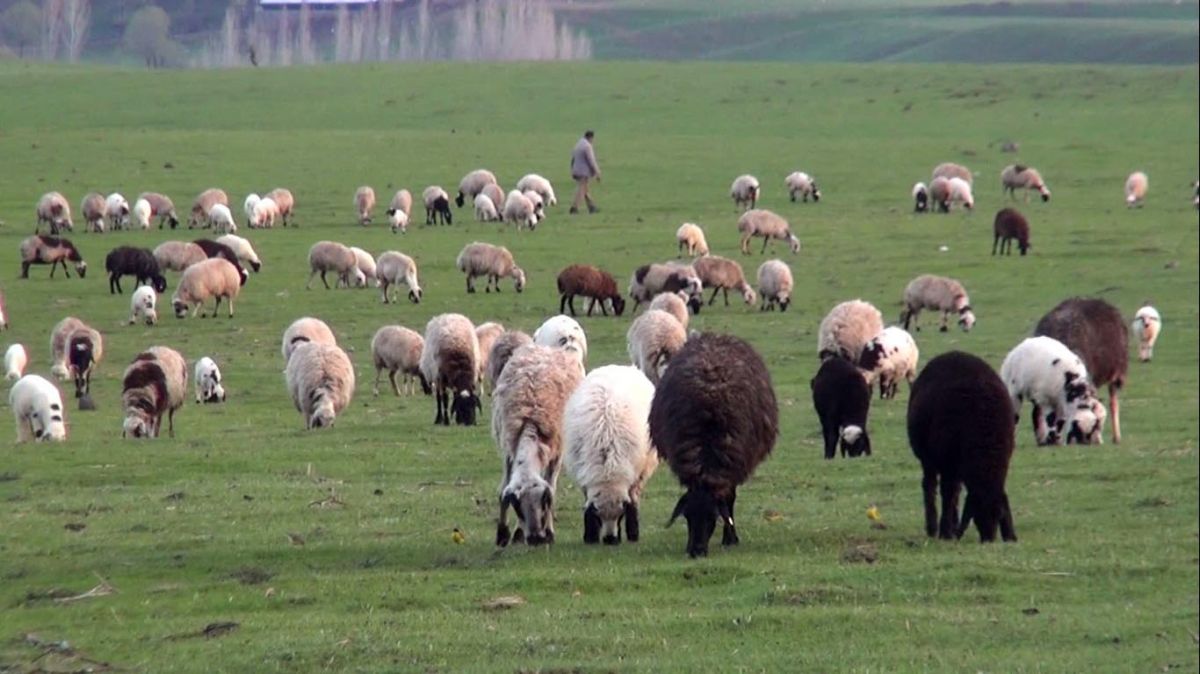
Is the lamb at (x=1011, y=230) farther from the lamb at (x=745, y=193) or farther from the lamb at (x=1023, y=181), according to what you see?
the lamb at (x=1023, y=181)

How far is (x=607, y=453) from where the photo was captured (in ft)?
Result: 38.6

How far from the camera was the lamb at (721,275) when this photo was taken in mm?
31688

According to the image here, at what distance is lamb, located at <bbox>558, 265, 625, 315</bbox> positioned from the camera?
99.9ft

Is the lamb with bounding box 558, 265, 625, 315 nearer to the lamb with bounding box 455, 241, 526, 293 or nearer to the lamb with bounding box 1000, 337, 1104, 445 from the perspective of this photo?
the lamb with bounding box 455, 241, 526, 293

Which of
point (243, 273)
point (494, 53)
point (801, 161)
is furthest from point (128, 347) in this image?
point (801, 161)

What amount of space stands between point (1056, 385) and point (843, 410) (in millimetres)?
2078

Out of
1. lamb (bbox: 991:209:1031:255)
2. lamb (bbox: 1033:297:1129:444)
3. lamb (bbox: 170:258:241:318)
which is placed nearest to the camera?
lamb (bbox: 1033:297:1129:444)

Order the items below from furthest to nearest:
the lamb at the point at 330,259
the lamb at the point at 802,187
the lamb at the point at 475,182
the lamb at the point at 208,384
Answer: the lamb at the point at 802,187, the lamb at the point at 475,182, the lamb at the point at 330,259, the lamb at the point at 208,384

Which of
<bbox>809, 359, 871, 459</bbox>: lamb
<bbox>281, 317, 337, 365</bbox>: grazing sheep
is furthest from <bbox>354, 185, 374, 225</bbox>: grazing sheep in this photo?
<bbox>809, 359, 871, 459</bbox>: lamb

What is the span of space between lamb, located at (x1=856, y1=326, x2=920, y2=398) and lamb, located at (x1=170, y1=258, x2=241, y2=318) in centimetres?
1335

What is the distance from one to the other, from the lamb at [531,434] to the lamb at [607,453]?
152 millimetres

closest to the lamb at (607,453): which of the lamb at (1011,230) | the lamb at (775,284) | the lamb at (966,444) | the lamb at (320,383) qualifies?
the lamb at (966,444)

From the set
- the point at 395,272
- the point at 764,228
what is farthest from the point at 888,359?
the point at 764,228

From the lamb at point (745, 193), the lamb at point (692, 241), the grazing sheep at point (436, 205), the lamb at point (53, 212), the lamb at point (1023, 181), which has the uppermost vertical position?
the lamb at point (1023, 181)
